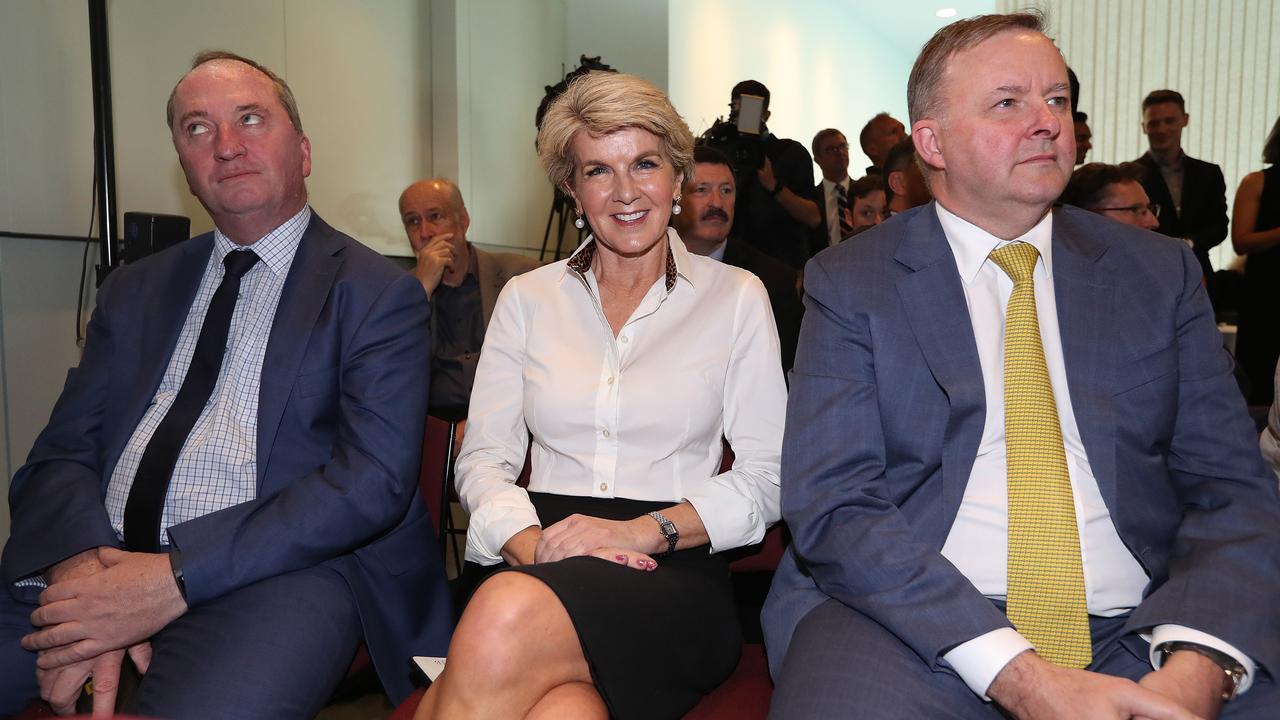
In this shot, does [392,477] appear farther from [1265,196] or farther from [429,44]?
[429,44]

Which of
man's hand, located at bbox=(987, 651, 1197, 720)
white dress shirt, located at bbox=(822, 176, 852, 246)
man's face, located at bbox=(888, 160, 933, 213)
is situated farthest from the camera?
white dress shirt, located at bbox=(822, 176, 852, 246)

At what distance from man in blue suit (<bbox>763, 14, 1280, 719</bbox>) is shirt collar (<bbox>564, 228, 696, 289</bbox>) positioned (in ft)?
1.39

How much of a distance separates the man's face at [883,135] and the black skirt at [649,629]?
442 cm

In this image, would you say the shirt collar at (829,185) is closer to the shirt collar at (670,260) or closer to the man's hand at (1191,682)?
the shirt collar at (670,260)

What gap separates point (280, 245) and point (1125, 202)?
2.35m

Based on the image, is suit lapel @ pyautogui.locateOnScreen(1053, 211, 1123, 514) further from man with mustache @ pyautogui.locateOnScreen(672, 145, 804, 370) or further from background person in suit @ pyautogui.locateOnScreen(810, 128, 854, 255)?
background person in suit @ pyautogui.locateOnScreen(810, 128, 854, 255)

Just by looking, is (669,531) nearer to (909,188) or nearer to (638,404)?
(638,404)

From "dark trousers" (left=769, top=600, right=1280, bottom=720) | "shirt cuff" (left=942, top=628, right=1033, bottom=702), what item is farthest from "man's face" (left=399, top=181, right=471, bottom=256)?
"shirt cuff" (left=942, top=628, right=1033, bottom=702)

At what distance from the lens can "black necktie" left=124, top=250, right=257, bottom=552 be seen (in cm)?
190

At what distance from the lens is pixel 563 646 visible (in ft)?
4.85

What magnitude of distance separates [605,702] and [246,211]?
125 cm

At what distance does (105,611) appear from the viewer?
5.57ft

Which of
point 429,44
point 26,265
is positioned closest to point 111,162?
point 26,265

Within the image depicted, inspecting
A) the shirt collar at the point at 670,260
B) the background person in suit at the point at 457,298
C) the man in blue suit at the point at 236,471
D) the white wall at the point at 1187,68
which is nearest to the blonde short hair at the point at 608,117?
the shirt collar at the point at 670,260
